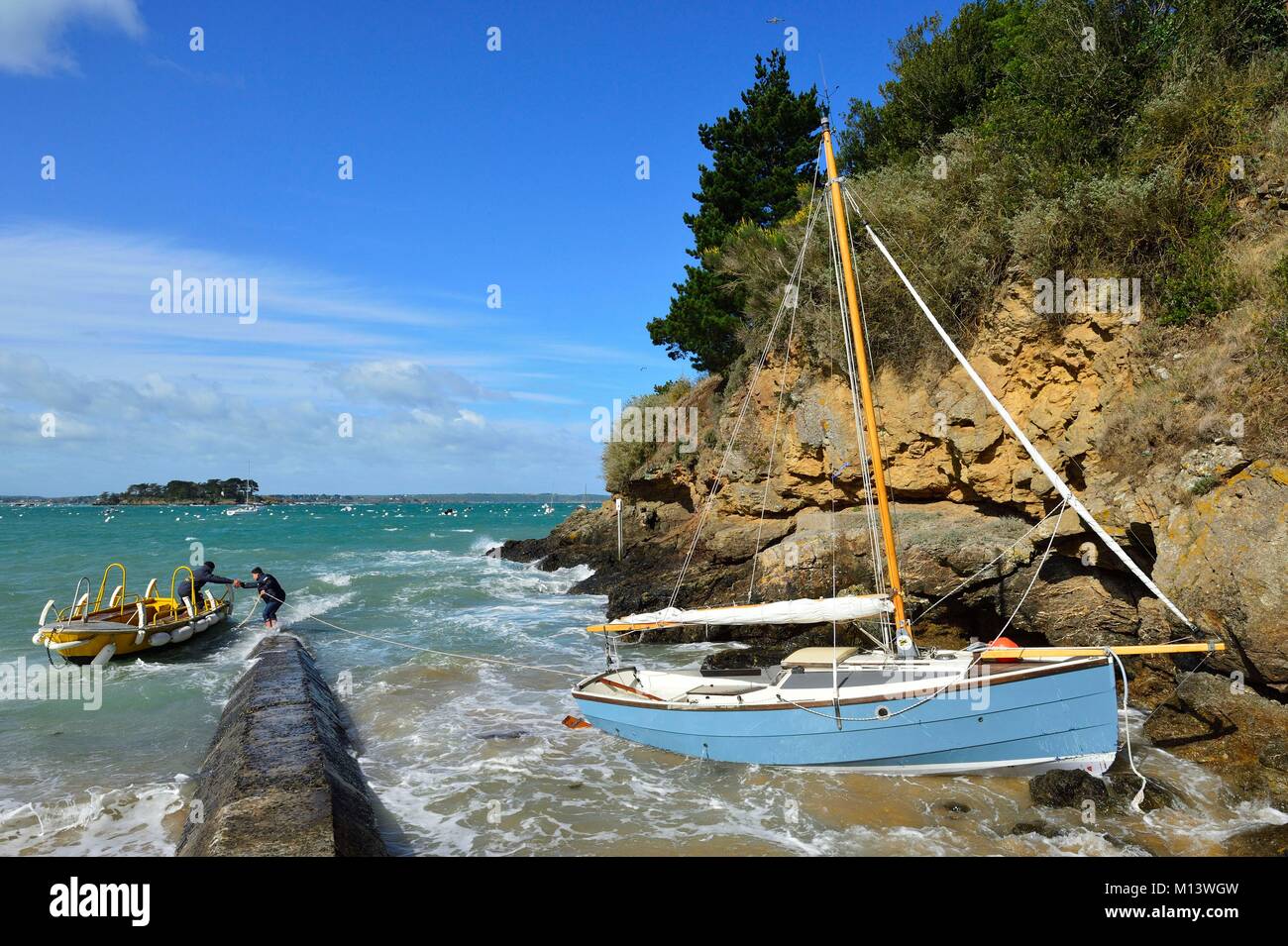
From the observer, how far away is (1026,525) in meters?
14.9

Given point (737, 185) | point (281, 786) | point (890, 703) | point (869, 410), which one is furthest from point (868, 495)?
point (737, 185)

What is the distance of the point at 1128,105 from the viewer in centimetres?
1528

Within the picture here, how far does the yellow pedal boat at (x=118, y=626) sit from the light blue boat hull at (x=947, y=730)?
46.2ft

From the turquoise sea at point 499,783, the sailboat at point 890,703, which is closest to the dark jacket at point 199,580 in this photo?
the turquoise sea at point 499,783

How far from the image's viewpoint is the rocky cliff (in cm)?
966

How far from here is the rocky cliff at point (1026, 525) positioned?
31.7ft

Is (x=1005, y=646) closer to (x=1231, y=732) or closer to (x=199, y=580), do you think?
(x=1231, y=732)

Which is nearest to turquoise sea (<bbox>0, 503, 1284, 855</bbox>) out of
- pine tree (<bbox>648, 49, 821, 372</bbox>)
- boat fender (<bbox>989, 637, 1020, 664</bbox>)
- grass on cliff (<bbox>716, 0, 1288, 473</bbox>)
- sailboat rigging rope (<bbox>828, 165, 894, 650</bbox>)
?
boat fender (<bbox>989, 637, 1020, 664</bbox>)

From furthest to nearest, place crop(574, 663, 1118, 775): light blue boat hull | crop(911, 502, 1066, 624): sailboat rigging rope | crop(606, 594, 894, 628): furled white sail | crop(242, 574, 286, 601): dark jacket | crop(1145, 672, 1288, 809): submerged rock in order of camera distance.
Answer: crop(242, 574, 286, 601): dark jacket < crop(911, 502, 1066, 624): sailboat rigging rope < crop(606, 594, 894, 628): furled white sail < crop(574, 663, 1118, 775): light blue boat hull < crop(1145, 672, 1288, 809): submerged rock

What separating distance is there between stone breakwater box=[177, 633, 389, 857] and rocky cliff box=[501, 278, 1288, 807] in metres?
8.07

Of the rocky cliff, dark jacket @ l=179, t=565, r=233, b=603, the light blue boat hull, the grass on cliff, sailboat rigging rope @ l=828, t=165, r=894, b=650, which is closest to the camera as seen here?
the light blue boat hull

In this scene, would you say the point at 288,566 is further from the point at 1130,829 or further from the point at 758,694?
the point at 1130,829

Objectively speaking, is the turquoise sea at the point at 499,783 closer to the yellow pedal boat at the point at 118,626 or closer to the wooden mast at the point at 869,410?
the yellow pedal boat at the point at 118,626

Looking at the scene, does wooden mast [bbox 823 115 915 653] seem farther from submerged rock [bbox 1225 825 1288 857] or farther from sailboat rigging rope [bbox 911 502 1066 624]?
submerged rock [bbox 1225 825 1288 857]
